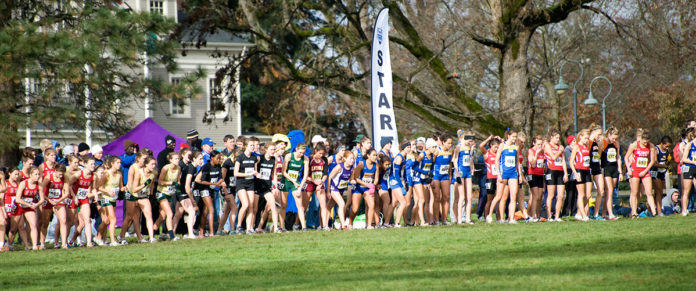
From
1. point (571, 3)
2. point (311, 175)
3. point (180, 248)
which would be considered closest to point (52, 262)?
point (180, 248)

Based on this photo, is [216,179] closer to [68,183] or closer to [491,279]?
[68,183]

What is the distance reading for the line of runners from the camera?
16.4m

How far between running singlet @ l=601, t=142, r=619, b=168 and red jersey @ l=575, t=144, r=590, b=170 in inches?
21.9

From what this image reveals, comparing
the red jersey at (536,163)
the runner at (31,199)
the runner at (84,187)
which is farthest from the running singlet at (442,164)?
the runner at (31,199)

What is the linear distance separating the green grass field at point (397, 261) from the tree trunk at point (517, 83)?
9970mm

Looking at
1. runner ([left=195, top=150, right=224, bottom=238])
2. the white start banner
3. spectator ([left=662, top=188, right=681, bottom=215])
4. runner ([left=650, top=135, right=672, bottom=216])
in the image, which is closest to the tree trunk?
spectator ([left=662, top=188, right=681, bottom=215])

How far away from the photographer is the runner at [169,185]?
Result: 16.7 metres

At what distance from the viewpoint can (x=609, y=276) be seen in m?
9.25

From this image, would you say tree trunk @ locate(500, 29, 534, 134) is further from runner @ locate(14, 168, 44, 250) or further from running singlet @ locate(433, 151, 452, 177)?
runner @ locate(14, 168, 44, 250)

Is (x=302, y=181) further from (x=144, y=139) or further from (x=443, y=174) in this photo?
(x=144, y=139)

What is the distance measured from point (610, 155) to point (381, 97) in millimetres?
4965

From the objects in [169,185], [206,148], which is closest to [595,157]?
[206,148]

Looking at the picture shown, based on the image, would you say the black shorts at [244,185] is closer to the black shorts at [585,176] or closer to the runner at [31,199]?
the runner at [31,199]

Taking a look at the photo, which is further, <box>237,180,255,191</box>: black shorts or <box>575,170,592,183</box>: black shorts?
<box>575,170,592,183</box>: black shorts
